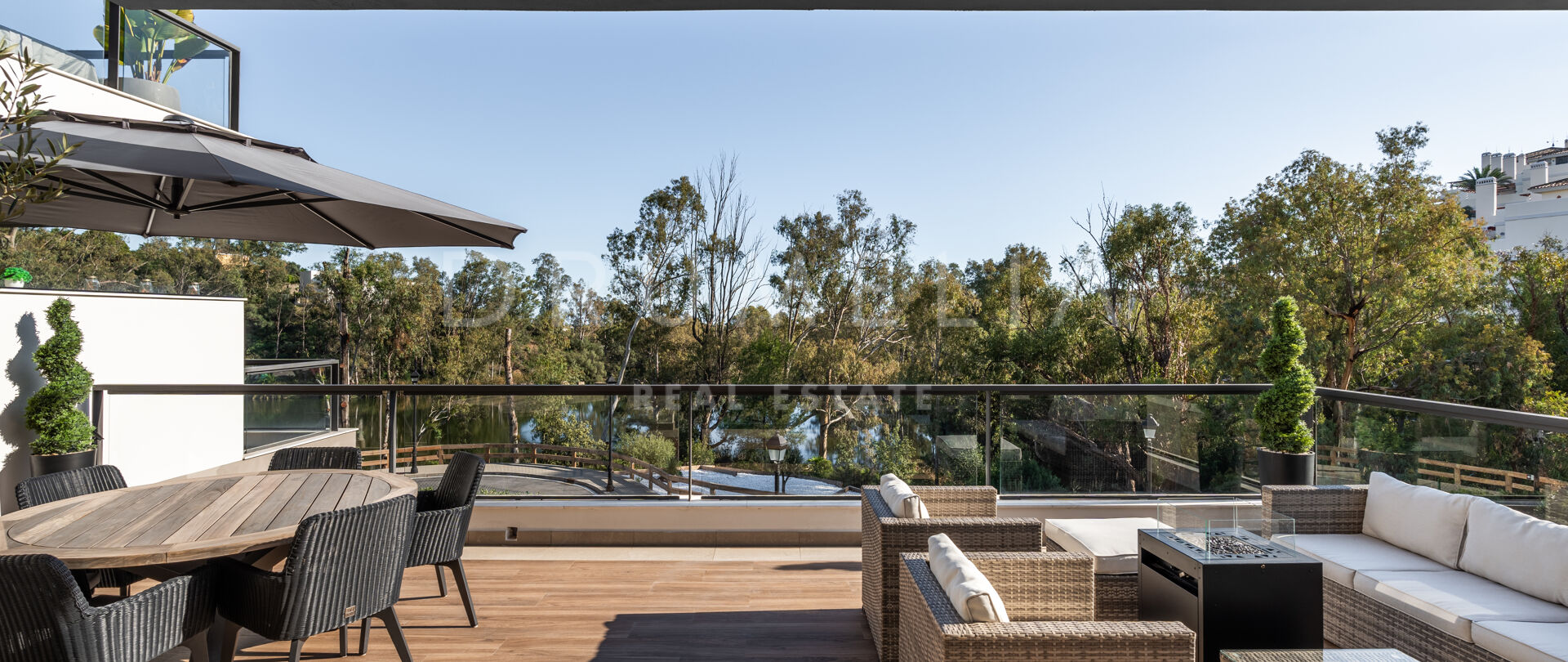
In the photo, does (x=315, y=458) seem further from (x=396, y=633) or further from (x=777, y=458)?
(x=777, y=458)

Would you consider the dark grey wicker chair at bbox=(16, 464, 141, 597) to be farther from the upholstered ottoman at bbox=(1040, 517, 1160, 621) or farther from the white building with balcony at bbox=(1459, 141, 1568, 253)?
the white building with balcony at bbox=(1459, 141, 1568, 253)

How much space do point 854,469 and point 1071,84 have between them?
15.6 m

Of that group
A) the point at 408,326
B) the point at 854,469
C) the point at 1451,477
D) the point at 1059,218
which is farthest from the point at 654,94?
the point at 1451,477

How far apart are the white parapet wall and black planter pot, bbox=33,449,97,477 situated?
0.93 feet

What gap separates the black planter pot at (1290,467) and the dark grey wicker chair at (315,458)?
5.28 metres

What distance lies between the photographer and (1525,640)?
2209mm

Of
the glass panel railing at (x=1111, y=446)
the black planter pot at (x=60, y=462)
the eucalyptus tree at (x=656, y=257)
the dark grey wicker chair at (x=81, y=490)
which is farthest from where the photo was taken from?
the eucalyptus tree at (x=656, y=257)

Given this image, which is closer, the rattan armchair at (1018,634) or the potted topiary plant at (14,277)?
the rattan armchair at (1018,634)

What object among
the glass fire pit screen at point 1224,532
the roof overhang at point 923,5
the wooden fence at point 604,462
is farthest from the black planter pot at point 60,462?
the glass fire pit screen at point 1224,532

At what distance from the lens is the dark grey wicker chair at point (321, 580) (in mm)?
2285

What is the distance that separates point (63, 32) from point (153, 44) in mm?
802

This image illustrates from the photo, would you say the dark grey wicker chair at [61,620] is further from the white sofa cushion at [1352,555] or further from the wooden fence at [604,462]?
the white sofa cushion at [1352,555]

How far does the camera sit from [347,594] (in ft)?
7.89

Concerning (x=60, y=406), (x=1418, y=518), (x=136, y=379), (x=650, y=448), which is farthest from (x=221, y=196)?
(x=136, y=379)
